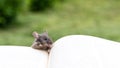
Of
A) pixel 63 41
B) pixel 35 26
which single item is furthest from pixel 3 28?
pixel 63 41

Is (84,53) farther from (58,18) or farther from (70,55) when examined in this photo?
(58,18)

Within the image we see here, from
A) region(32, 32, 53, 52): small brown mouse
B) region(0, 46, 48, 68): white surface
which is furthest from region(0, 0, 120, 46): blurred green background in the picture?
region(0, 46, 48, 68): white surface

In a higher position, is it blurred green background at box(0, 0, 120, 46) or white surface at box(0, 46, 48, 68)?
blurred green background at box(0, 0, 120, 46)

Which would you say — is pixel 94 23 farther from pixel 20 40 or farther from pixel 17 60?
pixel 17 60

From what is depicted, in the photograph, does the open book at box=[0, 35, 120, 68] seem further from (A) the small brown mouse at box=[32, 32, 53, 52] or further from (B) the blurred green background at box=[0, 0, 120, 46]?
(B) the blurred green background at box=[0, 0, 120, 46]

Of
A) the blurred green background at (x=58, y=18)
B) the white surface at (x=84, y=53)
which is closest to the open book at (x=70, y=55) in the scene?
the white surface at (x=84, y=53)

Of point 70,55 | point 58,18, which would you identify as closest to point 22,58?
point 70,55

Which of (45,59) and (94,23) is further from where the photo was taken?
(94,23)
